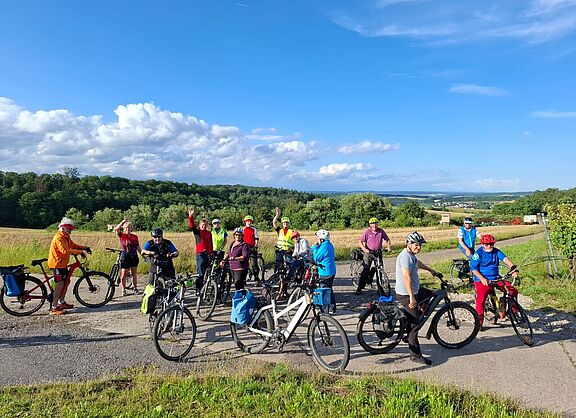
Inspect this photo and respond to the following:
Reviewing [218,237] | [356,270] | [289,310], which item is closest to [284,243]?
[218,237]

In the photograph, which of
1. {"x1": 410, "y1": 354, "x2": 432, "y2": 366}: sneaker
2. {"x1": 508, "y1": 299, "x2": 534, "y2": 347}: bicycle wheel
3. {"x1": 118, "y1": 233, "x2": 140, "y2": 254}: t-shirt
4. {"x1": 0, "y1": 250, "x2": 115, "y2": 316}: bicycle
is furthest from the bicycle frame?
{"x1": 118, "y1": 233, "x2": 140, "y2": 254}: t-shirt

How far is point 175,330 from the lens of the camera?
6.29 meters

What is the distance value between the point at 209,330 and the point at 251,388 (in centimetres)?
286

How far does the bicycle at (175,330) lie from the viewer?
6.04m

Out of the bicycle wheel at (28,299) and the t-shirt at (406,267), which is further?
the bicycle wheel at (28,299)

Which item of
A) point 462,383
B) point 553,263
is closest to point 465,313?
point 462,383

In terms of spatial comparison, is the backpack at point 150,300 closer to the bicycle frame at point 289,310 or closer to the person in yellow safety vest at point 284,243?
the bicycle frame at point 289,310

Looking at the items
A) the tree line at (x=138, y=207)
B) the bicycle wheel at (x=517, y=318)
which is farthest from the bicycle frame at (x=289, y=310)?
the tree line at (x=138, y=207)

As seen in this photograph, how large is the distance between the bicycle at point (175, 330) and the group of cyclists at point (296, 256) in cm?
87

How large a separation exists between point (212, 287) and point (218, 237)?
1820mm

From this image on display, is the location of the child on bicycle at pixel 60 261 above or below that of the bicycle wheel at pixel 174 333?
above

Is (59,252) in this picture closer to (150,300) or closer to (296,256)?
(150,300)

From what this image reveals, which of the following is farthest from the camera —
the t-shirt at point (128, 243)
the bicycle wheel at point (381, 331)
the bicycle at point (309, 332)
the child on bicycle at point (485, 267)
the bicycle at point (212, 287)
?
the t-shirt at point (128, 243)

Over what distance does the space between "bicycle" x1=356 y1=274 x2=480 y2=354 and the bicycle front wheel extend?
499 mm
